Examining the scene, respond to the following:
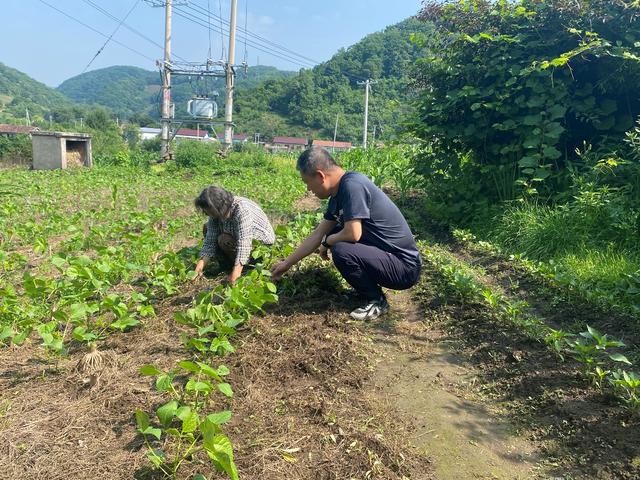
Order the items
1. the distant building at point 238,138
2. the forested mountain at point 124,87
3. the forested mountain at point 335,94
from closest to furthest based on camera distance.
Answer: the distant building at point 238,138, the forested mountain at point 335,94, the forested mountain at point 124,87

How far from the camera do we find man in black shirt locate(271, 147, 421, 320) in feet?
10.7

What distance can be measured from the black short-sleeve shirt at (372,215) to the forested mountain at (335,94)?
1809 inches

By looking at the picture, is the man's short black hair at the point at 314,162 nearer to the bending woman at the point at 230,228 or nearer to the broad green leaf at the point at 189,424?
the bending woman at the point at 230,228

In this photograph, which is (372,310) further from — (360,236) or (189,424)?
(189,424)

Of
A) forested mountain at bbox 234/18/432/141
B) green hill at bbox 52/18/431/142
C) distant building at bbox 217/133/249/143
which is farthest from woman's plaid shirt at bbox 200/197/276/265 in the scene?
green hill at bbox 52/18/431/142

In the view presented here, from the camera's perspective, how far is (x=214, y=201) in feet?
12.6

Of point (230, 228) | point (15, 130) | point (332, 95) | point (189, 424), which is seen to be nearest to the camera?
point (189, 424)

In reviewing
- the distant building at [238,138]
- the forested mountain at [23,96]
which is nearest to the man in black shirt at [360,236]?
the distant building at [238,138]

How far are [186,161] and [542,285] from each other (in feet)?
58.2

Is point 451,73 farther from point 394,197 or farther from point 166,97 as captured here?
point 166,97

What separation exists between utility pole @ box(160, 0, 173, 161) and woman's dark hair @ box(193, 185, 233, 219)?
19223mm

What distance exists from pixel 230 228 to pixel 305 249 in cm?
98

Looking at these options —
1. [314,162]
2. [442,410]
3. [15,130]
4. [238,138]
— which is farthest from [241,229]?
[238,138]

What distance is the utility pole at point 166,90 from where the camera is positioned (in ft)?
71.8
